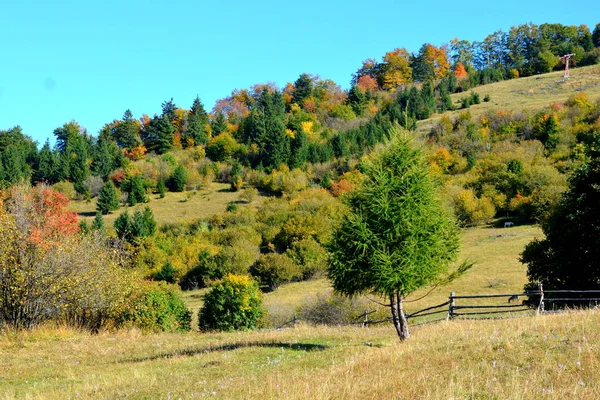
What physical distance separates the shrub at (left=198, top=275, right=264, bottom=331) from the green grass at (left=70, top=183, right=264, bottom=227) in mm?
55233

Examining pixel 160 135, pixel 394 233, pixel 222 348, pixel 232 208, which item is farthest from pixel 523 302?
pixel 160 135

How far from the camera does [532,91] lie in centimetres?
12725

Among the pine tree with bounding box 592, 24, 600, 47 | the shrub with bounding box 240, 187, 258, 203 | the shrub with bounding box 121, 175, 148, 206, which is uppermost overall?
the pine tree with bounding box 592, 24, 600, 47

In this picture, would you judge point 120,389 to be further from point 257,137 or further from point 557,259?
point 257,137

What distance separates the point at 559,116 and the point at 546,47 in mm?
70357

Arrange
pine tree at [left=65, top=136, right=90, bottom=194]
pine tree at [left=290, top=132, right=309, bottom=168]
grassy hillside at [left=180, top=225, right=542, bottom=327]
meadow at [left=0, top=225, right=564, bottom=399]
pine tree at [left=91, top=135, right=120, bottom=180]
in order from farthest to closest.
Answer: pine tree at [left=290, top=132, right=309, bottom=168] → pine tree at [left=91, top=135, right=120, bottom=180] → pine tree at [left=65, top=136, right=90, bottom=194] → grassy hillside at [left=180, top=225, right=542, bottom=327] → meadow at [left=0, top=225, right=564, bottom=399]

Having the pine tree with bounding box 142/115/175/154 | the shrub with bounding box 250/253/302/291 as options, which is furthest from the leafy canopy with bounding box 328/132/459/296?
the pine tree with bounding box 142/115/175/154

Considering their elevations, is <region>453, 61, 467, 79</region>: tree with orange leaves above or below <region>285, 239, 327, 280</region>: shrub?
above

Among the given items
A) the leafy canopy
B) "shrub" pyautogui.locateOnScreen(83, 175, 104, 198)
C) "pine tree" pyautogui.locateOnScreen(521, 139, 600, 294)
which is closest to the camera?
the leafy canopy

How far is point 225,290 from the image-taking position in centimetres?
3356

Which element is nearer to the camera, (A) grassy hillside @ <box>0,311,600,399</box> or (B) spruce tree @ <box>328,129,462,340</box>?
(A) grassy hillside @ <box>0,311,600,399</box>

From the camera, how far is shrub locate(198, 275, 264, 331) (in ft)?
108

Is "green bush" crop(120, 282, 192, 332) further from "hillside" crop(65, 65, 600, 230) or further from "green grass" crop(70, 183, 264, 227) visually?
"hillside" crop(65, 65, 600, 230)

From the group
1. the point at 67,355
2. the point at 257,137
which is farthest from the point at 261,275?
the point at 257,137
